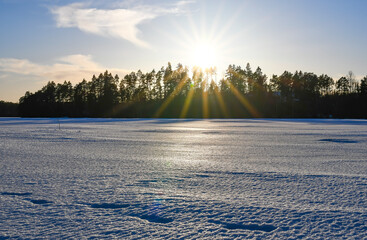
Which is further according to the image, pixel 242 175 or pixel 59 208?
pixel 242 175

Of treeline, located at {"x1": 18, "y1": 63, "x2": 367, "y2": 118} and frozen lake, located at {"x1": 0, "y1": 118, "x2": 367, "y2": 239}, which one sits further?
treeline, located at {"x1": 18, "y1": 63, "x2": 367, "y2": 118}

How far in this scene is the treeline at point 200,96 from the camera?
8238 centimetres

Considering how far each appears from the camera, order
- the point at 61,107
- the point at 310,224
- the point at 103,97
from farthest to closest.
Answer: the point at 61,107 → the point at 103,97 → the point at 310,224

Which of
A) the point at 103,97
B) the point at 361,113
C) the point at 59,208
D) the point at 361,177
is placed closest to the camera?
the point at 59,208

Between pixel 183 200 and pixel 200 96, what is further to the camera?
pixel 200 96

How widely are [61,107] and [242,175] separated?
112935mm

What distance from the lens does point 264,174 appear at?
532cm

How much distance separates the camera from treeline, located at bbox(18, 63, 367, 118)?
82375 millimetres

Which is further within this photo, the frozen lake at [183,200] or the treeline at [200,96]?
the treeline at [200,96]

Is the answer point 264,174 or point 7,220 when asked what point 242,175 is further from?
point 7,220

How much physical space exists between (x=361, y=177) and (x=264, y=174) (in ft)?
5.18

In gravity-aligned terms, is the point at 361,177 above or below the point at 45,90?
below

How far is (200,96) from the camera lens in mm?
94938

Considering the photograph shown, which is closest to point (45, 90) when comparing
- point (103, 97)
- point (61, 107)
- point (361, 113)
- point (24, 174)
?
point (61, 107)
